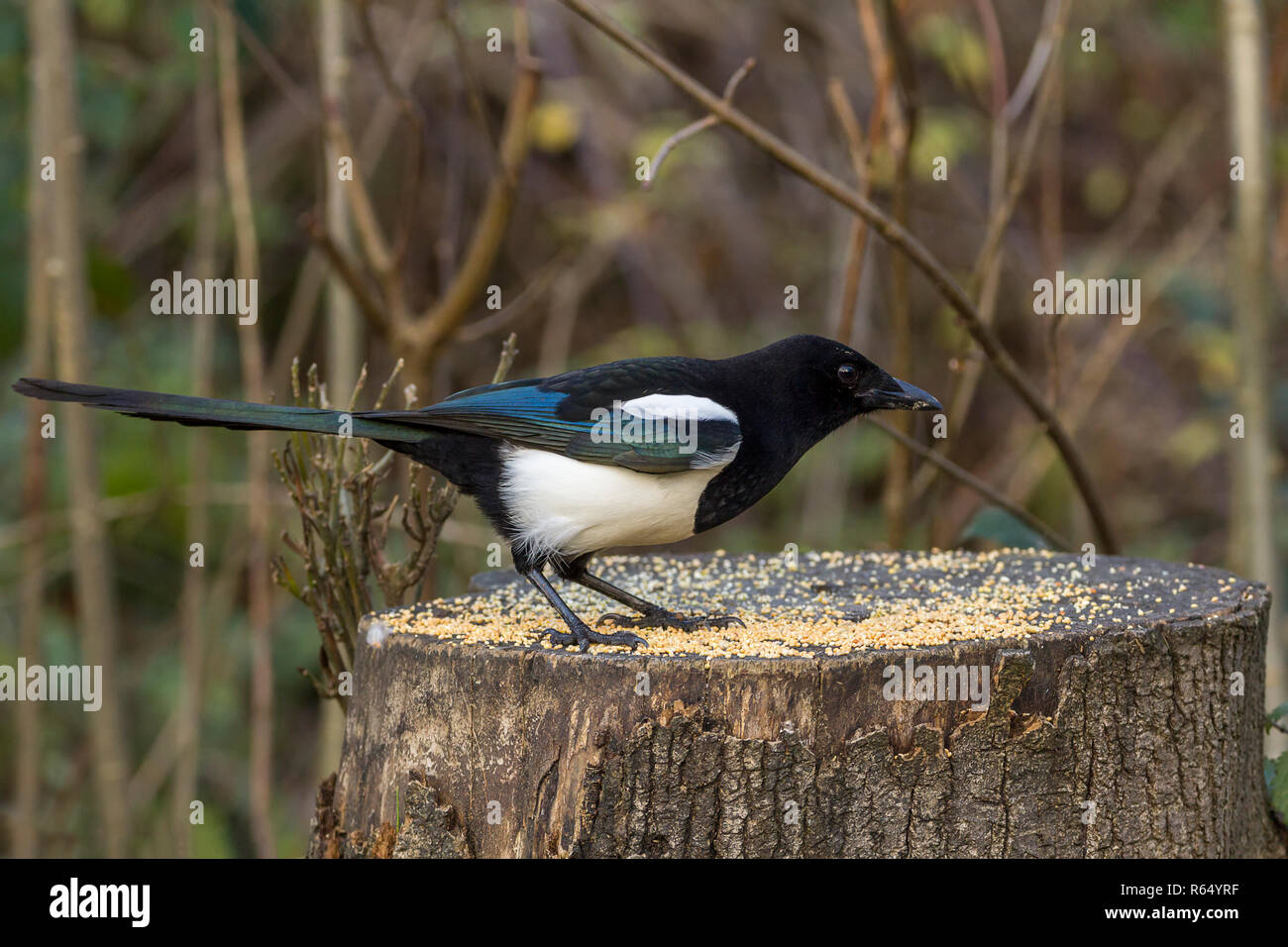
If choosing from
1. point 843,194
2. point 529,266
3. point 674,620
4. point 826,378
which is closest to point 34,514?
point 674,620

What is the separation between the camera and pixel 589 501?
8.79ft

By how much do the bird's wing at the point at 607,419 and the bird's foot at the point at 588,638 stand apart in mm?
344

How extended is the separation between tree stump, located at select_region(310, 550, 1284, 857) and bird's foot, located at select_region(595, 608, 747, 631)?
10 centimetres

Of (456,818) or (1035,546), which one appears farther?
A: (1035,546)

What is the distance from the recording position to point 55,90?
327 centimetres

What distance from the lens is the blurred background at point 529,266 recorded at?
11.9ft

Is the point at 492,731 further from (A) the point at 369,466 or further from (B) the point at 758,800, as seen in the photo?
(A) the point at 369,466

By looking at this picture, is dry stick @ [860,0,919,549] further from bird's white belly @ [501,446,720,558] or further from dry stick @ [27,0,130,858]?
dry stick @ [27,0,130,858]

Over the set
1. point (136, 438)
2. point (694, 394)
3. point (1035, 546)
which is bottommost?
point (1035, 546)

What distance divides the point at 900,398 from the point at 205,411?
1386mm

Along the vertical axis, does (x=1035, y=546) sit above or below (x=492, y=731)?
above

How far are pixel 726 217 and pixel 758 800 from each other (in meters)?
4.48

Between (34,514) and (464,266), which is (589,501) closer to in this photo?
(464,266)
